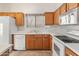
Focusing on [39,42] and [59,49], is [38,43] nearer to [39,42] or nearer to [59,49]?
[39,42]

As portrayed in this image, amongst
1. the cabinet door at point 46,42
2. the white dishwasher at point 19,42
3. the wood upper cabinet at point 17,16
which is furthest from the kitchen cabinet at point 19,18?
the cabinet door at point 46,42

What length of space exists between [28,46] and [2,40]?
989mm

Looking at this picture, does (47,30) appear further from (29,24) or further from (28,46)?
(28,46)

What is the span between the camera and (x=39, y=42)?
5.21 m

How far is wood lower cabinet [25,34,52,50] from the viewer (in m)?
5.19

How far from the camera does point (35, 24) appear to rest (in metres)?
6.04

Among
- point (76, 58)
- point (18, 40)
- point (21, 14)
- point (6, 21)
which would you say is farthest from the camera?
point (21, 14)

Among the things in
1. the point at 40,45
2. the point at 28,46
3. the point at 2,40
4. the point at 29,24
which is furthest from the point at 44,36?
the point at 2,40

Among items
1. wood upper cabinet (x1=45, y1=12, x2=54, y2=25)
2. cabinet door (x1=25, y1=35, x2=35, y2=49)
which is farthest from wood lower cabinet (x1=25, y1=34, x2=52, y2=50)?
wood upper cabinet (x1=45, y1=12, x2=54, y2=25)

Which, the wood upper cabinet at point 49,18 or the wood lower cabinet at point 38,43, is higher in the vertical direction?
the wood upper cabinet at point 49,18

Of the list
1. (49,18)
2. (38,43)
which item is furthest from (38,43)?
(49,18)

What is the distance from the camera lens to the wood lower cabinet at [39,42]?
204 inches

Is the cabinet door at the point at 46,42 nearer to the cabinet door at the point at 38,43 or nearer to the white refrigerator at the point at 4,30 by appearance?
the cabinet door at the point at 38,43

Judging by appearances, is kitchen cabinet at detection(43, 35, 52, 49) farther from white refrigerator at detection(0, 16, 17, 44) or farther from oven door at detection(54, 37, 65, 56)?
oven door at detection(54, 37, 65, 56)
